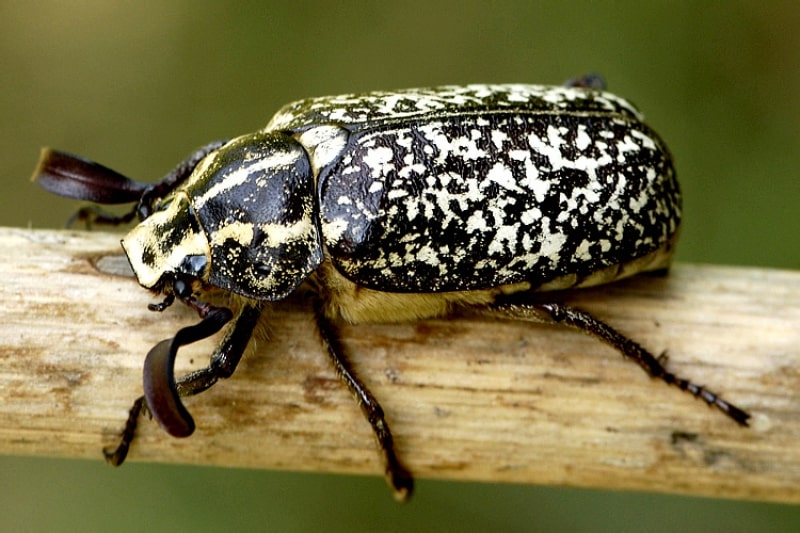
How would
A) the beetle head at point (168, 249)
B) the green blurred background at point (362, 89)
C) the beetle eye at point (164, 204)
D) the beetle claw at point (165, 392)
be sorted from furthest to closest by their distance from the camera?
the green blurred background at point (362, 89) → the beetle eye at point (164, 204) → the beetle head at point (168, 249) → the beetle claw at point (165, 392)

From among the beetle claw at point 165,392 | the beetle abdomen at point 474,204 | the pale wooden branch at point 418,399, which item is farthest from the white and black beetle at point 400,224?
the beetle claw at point 165,392

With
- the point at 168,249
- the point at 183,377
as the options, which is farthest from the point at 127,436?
the point at 168,249

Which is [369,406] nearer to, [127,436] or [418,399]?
[418,399]

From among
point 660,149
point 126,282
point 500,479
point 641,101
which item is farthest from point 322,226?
point 641,101

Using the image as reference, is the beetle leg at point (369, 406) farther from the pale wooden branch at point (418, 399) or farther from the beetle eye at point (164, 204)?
the beetle eye at point (164, 204)

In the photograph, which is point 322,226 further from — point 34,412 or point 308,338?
point 34,412

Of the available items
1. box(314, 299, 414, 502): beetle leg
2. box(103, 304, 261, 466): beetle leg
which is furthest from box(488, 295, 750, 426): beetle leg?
box(103, 304, 261, 466): beetle leg
